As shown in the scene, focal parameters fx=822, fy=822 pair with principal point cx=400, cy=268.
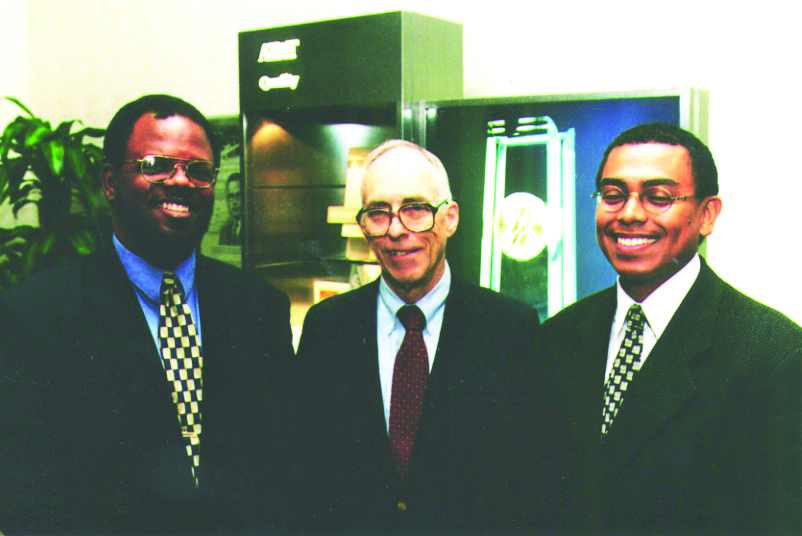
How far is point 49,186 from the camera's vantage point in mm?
4191

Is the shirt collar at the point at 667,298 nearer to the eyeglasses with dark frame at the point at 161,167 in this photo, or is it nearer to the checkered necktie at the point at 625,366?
the checkered necktie at the point at 625,366

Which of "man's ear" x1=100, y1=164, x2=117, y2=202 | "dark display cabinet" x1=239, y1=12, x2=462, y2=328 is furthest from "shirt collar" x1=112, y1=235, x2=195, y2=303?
"dark display cabinet" x1=239, y1=12, x2=462, y2=328

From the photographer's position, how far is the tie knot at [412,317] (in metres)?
2.07

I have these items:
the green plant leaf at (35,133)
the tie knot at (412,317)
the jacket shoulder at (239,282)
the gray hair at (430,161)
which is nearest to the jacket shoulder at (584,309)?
the tie knot at (412,317)

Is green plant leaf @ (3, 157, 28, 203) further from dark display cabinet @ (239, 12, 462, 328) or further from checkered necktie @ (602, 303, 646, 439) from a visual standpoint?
checkered necktie @ (602, 303, 646, 439)

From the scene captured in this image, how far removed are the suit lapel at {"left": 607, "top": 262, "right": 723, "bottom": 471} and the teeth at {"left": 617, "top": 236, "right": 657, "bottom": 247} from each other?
0.15 m

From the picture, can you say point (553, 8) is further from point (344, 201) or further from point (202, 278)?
point (202, 278)

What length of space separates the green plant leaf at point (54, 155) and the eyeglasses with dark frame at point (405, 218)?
2.57 m

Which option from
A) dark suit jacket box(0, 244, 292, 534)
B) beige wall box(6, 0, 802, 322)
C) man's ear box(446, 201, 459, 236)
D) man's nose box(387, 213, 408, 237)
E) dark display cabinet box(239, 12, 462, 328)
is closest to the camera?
dark suit jacket box(0, 244, 292, 534)

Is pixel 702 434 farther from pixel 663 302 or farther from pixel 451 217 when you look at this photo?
pixel 451 217

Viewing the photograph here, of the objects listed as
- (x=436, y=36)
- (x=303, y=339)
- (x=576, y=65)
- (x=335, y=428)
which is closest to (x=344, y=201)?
(x=436, y=36)

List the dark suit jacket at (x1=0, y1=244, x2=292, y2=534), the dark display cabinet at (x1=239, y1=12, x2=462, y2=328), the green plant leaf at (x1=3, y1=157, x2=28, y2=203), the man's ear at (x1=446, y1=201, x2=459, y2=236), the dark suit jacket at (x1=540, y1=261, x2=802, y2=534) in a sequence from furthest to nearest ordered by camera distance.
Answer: the green plant leaf at (x1=3, y1=157, x2=28, y2=203)
the dark display cabinet at (x1=239, y1=12, x2=462, y2=328)
the man's ear at (x1=446, y1=201, x2=459, y2=236)
the dark suit jacket at (x1=0, y1=244, x2=292, y2=534)
the dark suit jacket at (x1=540, y1=261, x2=802, y2=534)

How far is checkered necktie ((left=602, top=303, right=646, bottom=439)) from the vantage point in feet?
6.01

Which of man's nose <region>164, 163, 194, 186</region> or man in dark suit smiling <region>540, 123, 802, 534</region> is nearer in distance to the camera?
man in dark suit smiling <region>540, 123, 802, 534</region>
